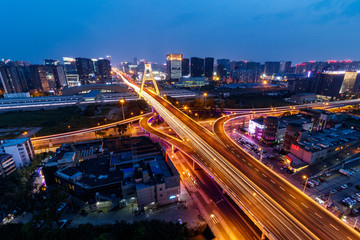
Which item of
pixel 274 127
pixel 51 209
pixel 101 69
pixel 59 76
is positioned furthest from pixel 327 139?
pixel 101 69

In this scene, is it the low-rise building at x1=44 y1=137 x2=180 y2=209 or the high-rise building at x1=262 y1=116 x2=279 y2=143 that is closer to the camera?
the low-rise building at x1=44 y1=137 x2=180 y2=209

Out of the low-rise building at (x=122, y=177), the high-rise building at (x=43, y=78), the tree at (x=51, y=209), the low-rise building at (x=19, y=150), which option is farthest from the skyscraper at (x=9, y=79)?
the tree at (x=51, y=209)

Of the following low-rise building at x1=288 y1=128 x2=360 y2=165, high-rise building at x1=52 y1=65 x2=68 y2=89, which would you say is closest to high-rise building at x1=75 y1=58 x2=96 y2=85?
high-rise building at x1=52 y1=65 x2=68 y2=89

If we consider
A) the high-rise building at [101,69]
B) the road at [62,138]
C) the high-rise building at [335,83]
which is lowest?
the road at [62,138]

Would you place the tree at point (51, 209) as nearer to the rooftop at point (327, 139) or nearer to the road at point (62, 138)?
the road at point (62, 138)

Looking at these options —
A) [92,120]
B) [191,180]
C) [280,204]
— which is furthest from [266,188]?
[92,120]

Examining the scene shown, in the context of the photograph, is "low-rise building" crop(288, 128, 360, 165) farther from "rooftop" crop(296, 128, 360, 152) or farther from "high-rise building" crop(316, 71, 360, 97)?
"high-rise building" crop(316, 71, 360, 97)

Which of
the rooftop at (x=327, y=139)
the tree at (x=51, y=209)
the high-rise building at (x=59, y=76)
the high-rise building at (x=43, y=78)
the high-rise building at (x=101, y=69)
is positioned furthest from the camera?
the high-rise building at (x=101, y=69)
